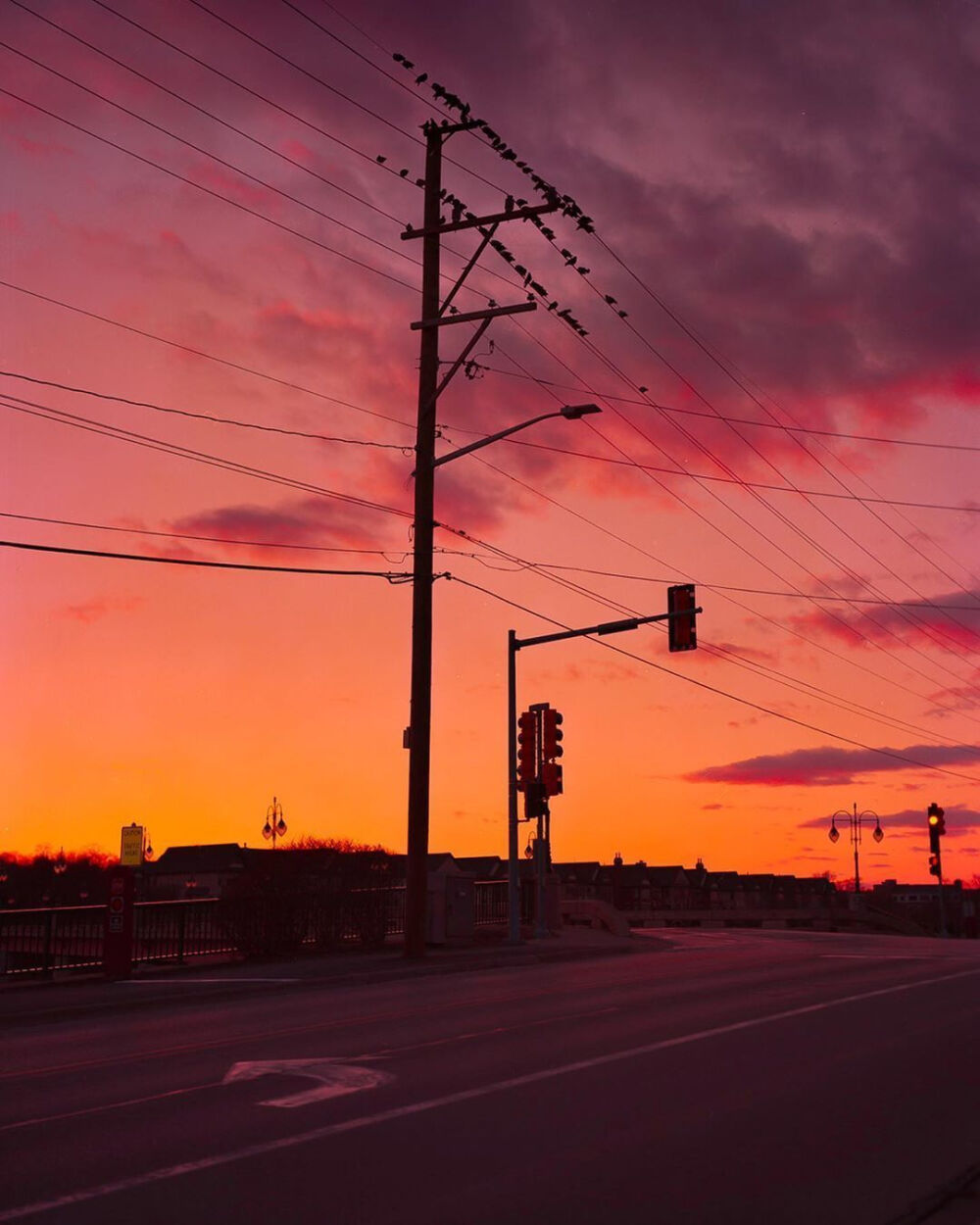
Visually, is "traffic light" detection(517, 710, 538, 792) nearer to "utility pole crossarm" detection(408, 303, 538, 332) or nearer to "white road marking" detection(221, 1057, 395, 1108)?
"utility pole crossarm" detection(408, 303, 538, 332)

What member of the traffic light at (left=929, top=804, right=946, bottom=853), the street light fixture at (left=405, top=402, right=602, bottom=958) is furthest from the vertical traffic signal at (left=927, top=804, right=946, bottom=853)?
the street light fixture at (left=405, top=402, right=602, bottom=958)

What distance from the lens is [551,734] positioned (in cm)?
3381

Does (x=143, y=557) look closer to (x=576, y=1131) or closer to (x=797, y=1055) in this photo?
(x=797, y=1055)

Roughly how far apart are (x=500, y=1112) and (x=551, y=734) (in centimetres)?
2354

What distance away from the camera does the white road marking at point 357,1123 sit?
7672 millimetres

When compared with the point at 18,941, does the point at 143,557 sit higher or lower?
higher

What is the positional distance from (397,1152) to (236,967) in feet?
58.7

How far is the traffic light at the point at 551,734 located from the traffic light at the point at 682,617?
4.12 metres

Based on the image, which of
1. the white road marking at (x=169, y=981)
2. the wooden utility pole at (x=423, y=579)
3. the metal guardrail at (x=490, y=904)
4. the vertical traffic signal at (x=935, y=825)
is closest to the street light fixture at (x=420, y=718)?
the wooden utility pole at (x=423, y=579)

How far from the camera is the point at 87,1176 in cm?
821

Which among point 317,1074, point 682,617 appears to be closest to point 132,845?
point 682,617

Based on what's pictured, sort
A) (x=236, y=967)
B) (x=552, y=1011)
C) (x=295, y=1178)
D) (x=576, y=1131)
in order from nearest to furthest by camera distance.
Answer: (x=295, y=1178), (x=576, y=1131), (x=552, y=1011), (x=236, y=967)

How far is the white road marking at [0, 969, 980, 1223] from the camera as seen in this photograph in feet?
25.2

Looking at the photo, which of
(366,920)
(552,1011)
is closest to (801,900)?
(366,920)
